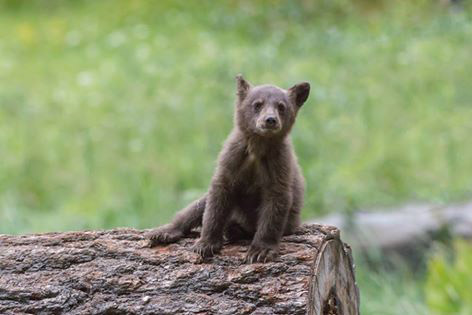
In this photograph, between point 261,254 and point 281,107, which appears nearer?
point 261,254

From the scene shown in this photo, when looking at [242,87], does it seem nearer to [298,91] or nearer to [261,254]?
[298,91]

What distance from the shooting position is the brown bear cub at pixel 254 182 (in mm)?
4980

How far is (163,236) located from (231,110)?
601 cm

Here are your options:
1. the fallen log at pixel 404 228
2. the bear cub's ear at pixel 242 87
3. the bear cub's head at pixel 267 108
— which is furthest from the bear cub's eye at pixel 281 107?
the fallen log at pixel 404 228

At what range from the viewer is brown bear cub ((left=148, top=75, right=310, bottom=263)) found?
16.3ft

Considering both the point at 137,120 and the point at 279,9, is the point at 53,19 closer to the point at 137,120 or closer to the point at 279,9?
the point at 279,9

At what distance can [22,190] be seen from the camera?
11164 millimetres

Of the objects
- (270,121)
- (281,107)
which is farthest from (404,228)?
(270,121)

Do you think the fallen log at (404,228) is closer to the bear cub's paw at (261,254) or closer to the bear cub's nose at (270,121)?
the bear cub's nose at (270,121)

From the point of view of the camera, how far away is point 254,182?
5203 millimetres

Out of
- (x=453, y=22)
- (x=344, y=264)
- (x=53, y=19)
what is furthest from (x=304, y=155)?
(x=53, y=19)

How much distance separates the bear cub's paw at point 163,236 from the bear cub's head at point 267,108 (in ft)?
2.32

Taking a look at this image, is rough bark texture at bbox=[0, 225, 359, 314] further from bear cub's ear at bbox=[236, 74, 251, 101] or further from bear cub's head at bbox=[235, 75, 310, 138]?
bear cub's ear at bbox=[236, 74, 251, 101]

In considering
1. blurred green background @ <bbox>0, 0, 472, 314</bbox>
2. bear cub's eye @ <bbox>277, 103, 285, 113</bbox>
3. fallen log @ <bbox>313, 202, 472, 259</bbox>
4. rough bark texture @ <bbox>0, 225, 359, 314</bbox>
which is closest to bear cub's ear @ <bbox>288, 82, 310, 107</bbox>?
bear cub's eye @ <bbox>277, 103, 285, 113</bbox>
